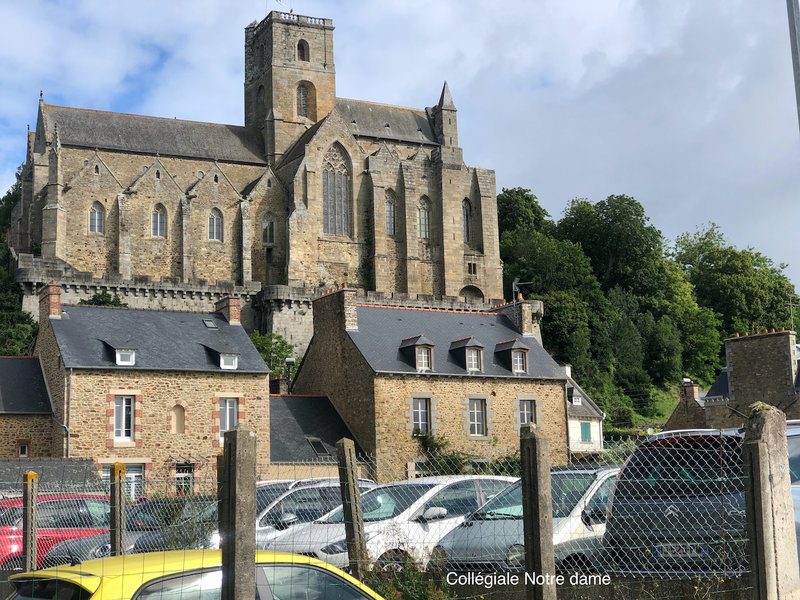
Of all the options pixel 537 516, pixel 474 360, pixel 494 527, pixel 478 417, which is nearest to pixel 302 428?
pixel 478 417

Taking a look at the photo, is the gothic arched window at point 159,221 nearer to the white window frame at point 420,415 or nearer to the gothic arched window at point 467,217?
the gothic arched window at point 467,217

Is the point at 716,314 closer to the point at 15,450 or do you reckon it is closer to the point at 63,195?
the point at 63,195

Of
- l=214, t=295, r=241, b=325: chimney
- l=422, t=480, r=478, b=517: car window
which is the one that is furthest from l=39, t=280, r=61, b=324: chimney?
l=422, t=480, r=478, b=517: car window

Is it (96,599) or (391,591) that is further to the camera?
(391,591)

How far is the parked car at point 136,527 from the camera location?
1064cm

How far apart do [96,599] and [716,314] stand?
68407 mm

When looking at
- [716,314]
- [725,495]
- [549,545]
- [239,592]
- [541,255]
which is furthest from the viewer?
[716,314]

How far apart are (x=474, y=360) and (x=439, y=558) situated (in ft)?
70.4

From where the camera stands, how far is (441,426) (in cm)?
2917

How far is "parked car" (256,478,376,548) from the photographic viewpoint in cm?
1142

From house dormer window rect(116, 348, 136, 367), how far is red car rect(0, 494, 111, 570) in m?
15.0

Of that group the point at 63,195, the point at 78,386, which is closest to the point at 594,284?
the point at 63,195

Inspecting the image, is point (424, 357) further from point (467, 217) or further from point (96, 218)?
point (467, 217)

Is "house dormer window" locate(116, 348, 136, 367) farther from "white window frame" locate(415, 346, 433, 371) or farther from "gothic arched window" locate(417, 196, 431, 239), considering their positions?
"gothic arched window" locate(417, 196, 431, 239)
